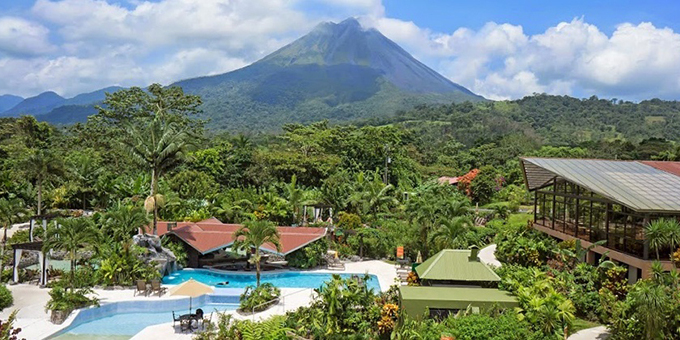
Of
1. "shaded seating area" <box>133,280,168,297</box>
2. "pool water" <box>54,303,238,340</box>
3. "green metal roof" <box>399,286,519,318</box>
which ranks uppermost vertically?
"green metal roof" <box>399,286,519,318</box>

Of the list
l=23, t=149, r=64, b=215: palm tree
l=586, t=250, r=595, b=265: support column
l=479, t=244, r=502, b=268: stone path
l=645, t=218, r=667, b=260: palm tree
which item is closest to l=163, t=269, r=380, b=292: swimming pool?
l=479, t=244, r=502, b=268: stone path

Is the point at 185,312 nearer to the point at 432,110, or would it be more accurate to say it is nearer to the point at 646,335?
the point at 646,335

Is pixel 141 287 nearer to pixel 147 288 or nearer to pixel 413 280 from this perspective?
pixel 147 288

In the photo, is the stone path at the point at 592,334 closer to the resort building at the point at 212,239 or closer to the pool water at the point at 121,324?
the pool water at the point at 121,324

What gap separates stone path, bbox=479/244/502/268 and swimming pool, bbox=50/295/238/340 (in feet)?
35.0

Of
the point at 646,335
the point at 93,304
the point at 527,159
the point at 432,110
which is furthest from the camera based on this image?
the point at 432,110

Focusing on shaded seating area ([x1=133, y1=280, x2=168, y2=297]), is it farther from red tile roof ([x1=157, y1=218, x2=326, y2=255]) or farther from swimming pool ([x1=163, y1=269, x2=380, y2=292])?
red tile roof ([x1=157, y1=218, x2=326, y2=255])

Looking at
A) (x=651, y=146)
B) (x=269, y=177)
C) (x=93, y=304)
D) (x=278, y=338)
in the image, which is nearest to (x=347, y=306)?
(x=278, y=338)

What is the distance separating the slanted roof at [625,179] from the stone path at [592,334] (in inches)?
160

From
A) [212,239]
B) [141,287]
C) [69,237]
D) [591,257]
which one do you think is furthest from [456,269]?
[69,237]

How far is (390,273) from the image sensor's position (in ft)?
74.8

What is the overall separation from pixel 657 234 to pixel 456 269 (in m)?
5.93

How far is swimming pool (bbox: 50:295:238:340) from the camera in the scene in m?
15.5

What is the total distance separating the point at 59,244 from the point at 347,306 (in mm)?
11082
